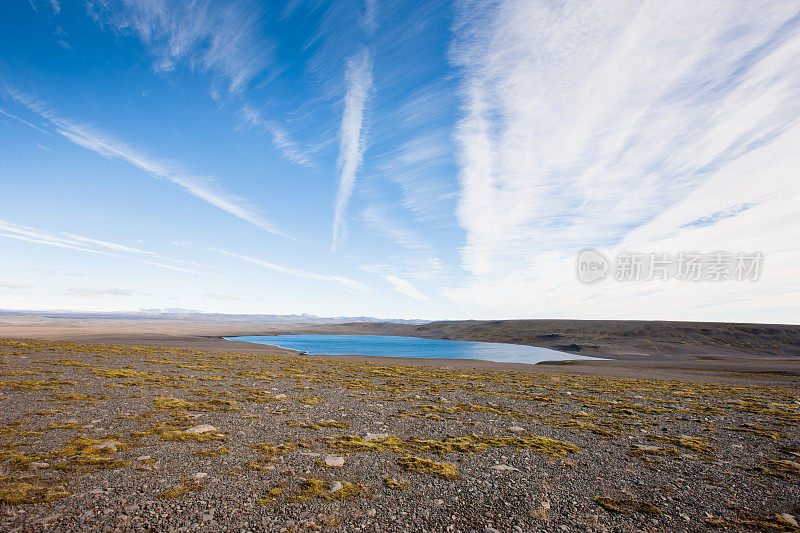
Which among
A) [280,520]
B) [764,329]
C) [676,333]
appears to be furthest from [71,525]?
[764,329]

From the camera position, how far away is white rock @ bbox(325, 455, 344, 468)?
9.92 m

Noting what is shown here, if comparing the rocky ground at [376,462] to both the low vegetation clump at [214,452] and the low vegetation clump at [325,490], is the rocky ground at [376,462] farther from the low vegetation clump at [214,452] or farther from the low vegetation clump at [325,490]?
the low vegetation clump at [214,452]

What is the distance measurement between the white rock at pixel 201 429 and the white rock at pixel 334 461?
17.0ft

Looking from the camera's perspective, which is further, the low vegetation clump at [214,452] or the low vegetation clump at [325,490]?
the low vegetation clump at [214,452]

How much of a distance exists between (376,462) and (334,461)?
1271mm

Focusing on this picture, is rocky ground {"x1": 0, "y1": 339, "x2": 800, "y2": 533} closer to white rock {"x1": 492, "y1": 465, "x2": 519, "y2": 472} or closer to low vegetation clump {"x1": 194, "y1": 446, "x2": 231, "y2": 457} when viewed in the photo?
white rock {"x1": 492, "y1": 465, "x2": 519, "y2": 472}

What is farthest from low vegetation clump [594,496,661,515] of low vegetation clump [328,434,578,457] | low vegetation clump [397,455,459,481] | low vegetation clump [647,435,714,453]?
low vegetation clump [647,435,714,453]

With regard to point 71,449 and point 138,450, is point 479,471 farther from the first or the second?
point 71,449

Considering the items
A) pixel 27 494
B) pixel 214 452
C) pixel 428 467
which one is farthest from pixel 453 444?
pixel 27 494

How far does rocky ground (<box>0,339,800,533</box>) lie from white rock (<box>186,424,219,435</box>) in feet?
0.33

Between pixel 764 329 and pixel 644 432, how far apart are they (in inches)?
4802

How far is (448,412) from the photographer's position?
1714 centimetres

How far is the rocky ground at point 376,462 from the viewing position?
23.5ft

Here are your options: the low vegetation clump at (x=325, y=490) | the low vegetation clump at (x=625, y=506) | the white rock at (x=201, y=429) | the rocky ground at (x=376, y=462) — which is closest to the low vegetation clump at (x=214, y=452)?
the rocky ground at (x=376, y=462)
